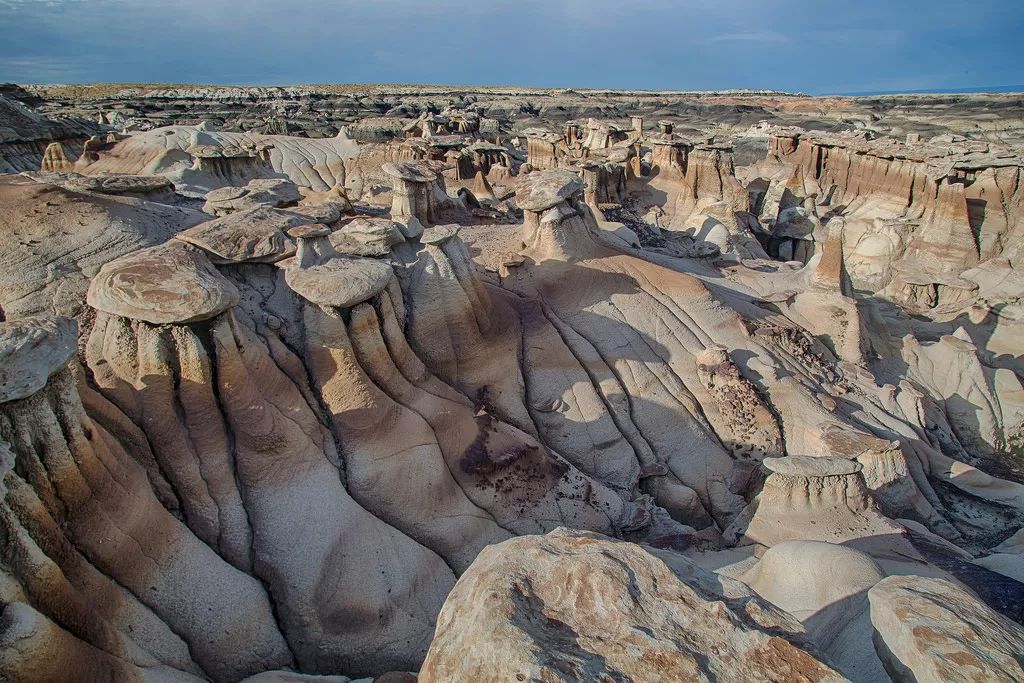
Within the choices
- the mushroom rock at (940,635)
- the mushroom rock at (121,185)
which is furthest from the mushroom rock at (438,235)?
the mushroom rock at (940,635)

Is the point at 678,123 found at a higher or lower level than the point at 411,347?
higher

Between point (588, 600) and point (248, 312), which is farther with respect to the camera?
point (248, 312)

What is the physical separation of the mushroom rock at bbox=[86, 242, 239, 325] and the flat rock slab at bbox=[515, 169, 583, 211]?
16.3ft

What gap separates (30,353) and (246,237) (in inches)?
101

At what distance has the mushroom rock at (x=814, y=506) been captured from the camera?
582cm

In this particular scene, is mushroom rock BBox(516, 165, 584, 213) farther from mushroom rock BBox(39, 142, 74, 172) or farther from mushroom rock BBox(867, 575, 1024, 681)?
mushroom rock BBox(39, 142, 74, 172)

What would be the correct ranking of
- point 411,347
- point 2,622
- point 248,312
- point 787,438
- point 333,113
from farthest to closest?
1. point 333,113
2. point 787,438
3. point 411,347
4. point 248,312
5. point 2,622

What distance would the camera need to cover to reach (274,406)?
197 inches

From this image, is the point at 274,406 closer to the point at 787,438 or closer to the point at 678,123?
the point at 787,438

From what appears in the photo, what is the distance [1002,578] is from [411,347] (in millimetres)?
5516

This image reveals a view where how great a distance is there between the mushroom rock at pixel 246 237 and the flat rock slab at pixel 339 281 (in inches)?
10.1

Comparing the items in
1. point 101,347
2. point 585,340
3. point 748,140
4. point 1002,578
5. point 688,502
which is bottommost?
point 688,502

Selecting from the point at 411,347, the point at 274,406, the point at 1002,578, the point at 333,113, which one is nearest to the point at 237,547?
the point at 274,406

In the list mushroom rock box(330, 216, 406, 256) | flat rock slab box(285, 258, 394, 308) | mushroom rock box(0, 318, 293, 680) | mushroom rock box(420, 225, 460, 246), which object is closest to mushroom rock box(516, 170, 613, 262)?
mushroom rock box(420, 225, 460, 246)
